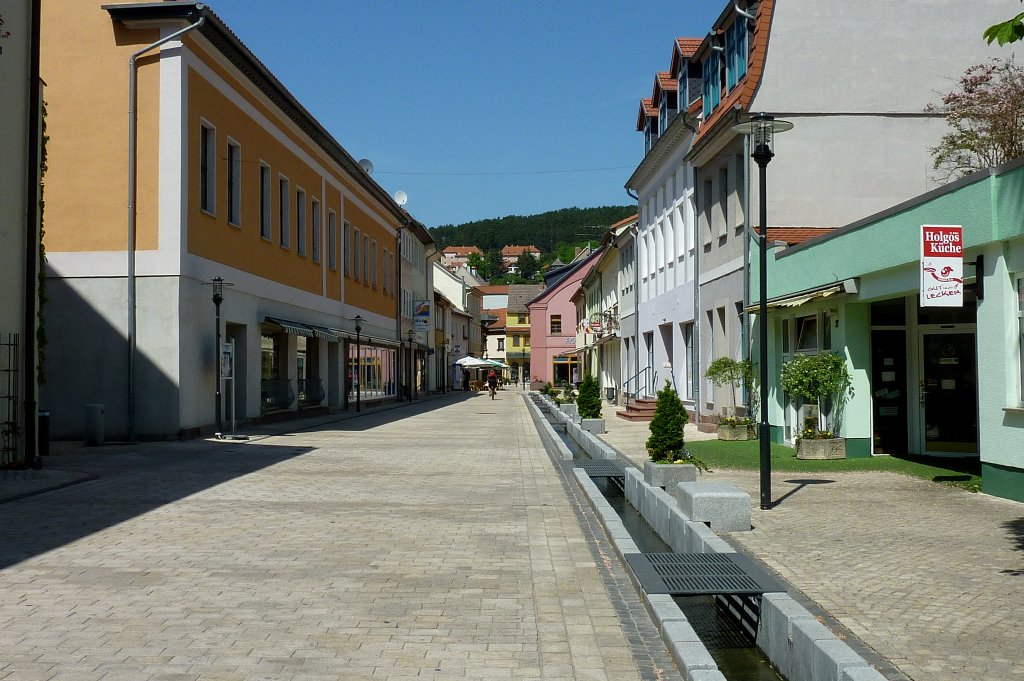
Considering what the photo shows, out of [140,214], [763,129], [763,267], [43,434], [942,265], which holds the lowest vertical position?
[43,434]

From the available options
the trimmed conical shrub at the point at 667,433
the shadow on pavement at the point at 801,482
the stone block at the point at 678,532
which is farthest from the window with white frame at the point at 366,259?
the stone block at the point at 678,532

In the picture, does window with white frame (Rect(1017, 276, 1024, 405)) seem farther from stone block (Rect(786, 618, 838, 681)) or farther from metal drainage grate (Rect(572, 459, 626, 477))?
stone block (Rect(786, 618, 838, 681))

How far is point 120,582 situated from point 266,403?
69.0ft

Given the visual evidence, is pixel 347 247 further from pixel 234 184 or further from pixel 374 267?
pixel 234 184

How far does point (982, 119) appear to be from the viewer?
18.8m

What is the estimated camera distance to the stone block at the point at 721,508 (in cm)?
936

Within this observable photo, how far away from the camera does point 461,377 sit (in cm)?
9200

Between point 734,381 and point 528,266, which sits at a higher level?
point 528,266

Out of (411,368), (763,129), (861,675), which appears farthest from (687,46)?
(411,368)

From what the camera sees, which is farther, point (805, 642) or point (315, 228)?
point (315, 228)

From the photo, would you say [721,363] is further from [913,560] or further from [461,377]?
[461,377]

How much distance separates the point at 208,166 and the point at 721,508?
58.0ft

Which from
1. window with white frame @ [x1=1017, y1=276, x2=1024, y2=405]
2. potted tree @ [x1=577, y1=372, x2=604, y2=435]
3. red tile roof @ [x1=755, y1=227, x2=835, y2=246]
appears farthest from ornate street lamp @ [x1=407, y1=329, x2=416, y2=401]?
window with white frame @ [x1=1017, y1=276, x2=1024, y2=405]

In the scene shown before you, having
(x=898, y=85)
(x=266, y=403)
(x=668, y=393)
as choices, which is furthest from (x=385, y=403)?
(x=668, y=393)
